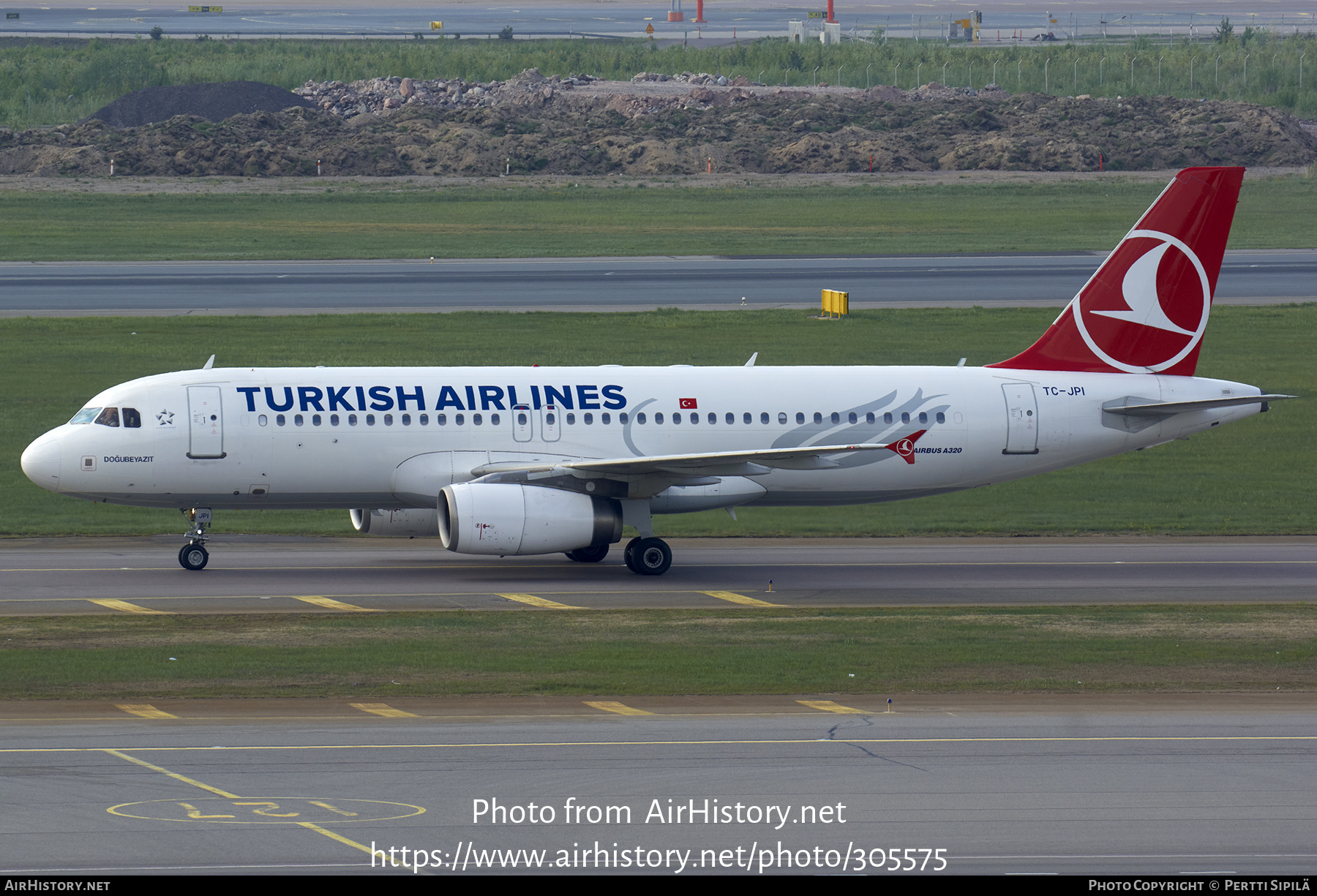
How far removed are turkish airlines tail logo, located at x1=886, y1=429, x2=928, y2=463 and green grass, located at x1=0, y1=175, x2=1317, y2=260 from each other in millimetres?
50265

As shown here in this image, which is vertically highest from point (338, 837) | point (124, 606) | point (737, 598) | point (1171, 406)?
point (1171, 406)

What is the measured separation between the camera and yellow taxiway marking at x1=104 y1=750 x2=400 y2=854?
1844 centimetres

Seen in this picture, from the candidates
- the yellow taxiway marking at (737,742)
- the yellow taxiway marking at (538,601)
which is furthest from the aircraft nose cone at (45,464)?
Result: the yellow taxiway marking at (737,742)

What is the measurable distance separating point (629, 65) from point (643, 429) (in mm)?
129936

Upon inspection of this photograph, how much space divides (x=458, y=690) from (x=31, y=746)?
20.3 feet

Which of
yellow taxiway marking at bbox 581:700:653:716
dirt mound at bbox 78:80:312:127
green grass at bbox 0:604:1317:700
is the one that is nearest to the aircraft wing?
green grass at bbox 0:604:1317:700

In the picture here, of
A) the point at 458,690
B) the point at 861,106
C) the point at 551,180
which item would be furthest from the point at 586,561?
the point at 861,106

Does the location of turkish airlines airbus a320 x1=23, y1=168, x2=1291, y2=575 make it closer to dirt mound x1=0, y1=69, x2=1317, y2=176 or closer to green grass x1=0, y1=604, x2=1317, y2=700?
green grass x1=0, y1=604, x2=1317, y2=700

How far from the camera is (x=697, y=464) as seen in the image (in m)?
34.8

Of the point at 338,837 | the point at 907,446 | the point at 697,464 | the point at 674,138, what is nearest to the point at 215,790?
the point at 338,837

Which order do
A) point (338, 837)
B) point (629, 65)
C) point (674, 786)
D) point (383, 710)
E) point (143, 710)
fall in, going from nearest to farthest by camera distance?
1. point (338, 837)
2. point (674, 786)
3. point (143, 710)
4. point (383, 710)
5. point (629, 65)

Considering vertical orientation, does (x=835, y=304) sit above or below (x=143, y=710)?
above

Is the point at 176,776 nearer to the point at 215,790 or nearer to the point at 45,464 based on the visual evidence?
the point at 215,790

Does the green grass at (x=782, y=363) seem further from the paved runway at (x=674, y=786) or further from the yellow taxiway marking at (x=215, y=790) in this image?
the yellow taxiway marking at (x=215, y=790)
